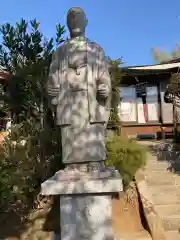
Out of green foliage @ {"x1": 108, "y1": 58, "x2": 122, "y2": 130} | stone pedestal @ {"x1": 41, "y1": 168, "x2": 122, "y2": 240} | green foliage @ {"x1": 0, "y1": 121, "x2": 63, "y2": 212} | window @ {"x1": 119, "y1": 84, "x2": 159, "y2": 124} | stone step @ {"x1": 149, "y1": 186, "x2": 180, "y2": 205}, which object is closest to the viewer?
stone pedestal @ {"x1": 41, "y1": 168, "x2": 122, "y2": 240}

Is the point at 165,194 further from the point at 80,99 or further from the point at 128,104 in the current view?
the point at 128,104

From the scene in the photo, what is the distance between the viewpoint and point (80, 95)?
10.1 feet

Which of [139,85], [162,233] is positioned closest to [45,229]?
[162,233]

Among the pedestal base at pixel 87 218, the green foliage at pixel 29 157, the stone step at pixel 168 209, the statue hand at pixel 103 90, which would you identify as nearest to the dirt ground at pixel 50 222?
the green foliage at pixel 29 157

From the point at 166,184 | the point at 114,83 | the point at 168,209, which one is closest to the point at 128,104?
the point at 114,83

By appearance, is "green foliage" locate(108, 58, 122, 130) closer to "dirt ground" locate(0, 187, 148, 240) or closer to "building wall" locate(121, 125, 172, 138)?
"dirt ground" locate(0, 187, 148, 240)

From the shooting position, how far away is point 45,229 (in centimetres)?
494

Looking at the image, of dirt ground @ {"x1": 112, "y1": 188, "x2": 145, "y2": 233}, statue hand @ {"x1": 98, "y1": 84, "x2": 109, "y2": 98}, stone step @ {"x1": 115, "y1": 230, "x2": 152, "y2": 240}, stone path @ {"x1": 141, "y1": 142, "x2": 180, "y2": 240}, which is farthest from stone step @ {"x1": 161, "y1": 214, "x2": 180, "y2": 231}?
statue hand @ {"x1": 98, "y1": 84, "x2": 109, "y2": 98}

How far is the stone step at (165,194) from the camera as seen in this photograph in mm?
6241

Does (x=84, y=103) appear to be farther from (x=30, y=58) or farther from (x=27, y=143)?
(x=30, y=58)

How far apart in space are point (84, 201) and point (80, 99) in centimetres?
106

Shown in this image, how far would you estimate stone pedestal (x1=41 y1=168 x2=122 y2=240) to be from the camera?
2.82 metres

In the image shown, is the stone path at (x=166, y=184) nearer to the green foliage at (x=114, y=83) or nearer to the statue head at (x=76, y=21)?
the green foliage at (x=114, y=83)

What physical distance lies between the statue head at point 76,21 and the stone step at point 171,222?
400cm
